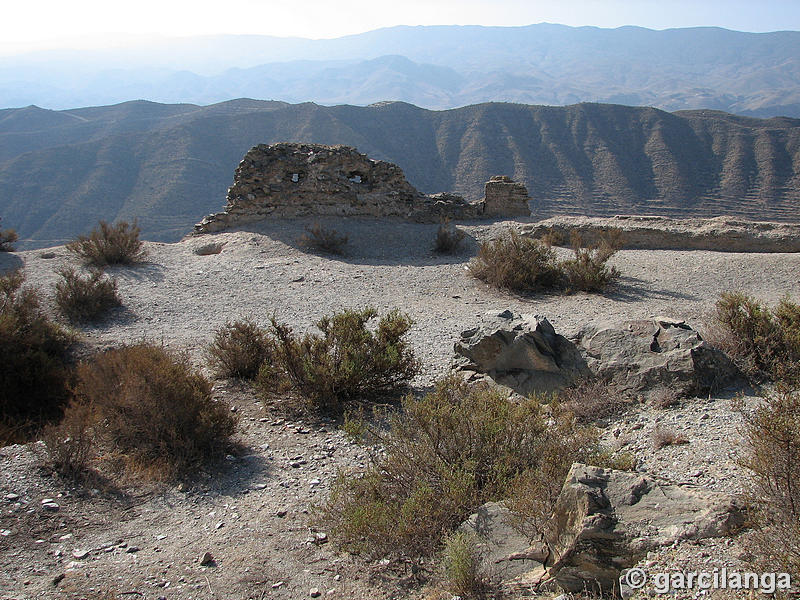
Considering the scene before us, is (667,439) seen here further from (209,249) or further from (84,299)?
(209,249)

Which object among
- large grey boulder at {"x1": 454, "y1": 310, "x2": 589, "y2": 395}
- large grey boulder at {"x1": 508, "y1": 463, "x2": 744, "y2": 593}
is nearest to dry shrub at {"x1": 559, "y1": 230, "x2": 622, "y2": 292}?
large grey boulder at {"x1": 454, "y1": 310, "x2": 589, "y2": 395}

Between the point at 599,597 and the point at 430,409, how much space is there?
1.58 meters

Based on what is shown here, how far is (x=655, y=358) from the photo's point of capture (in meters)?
5.05

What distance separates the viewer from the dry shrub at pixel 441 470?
126 inches

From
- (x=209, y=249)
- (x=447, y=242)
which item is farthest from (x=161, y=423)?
(x=209, y=249)

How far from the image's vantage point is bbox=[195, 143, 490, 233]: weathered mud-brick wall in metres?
14.1

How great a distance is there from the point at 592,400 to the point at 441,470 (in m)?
2.00

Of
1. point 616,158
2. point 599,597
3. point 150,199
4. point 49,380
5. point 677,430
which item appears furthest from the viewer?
point 616,158

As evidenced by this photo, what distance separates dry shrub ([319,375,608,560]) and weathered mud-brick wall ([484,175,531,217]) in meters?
11.3

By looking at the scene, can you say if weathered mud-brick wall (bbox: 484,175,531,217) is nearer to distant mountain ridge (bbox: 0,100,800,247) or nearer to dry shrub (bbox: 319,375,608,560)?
dry shrub (bbox: 319,375,608,560)

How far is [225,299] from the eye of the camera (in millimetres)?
9500

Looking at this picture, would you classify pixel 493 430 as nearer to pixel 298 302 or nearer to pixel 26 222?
pixel 298 302

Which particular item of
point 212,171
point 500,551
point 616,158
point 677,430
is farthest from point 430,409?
point 616,158

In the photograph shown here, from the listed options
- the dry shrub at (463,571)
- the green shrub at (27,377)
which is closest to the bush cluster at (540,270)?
the green shrub at (27,377)
